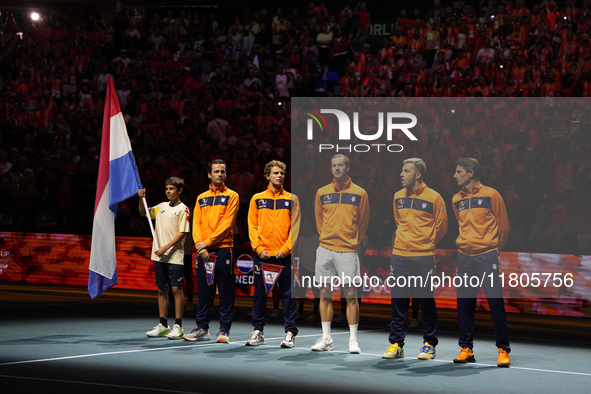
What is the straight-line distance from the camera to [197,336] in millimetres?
9633

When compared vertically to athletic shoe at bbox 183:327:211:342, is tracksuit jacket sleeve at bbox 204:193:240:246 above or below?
above

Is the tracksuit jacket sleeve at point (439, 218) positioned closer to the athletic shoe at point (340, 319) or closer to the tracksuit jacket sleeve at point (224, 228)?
the tracksuit jacket sleeve at point (224, 228)

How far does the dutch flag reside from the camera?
32.7ft

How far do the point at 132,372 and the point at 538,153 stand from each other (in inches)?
434

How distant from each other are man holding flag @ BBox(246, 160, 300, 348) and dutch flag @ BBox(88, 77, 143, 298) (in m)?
1.96

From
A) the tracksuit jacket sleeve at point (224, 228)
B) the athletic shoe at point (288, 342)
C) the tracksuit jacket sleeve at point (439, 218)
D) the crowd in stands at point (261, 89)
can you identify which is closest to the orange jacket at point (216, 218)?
the tracksuit jacket sleeve at point (224, 228)

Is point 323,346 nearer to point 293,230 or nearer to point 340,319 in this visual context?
point 293,230

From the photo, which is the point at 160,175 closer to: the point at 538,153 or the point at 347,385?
the point at 538,153

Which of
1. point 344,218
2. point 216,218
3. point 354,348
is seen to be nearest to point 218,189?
point 216,218

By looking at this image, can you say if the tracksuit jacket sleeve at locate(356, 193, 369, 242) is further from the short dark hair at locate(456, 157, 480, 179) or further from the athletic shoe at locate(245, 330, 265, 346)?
the athletic shoe at locate(245, 330, 265, 346)

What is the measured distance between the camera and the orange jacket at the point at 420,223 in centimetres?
856

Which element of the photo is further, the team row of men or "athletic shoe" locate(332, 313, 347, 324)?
"athletic shoe" locate(332, 313, 347, 324)

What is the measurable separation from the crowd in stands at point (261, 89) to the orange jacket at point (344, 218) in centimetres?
582

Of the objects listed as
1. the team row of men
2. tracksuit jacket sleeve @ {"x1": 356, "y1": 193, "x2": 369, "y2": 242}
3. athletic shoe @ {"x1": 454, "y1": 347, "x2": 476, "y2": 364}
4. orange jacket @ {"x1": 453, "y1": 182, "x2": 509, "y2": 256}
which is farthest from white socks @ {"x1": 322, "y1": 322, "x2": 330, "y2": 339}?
orange jacket @ {"x1": 453, "y1": 182, "x2": 509, "y2": 256}
